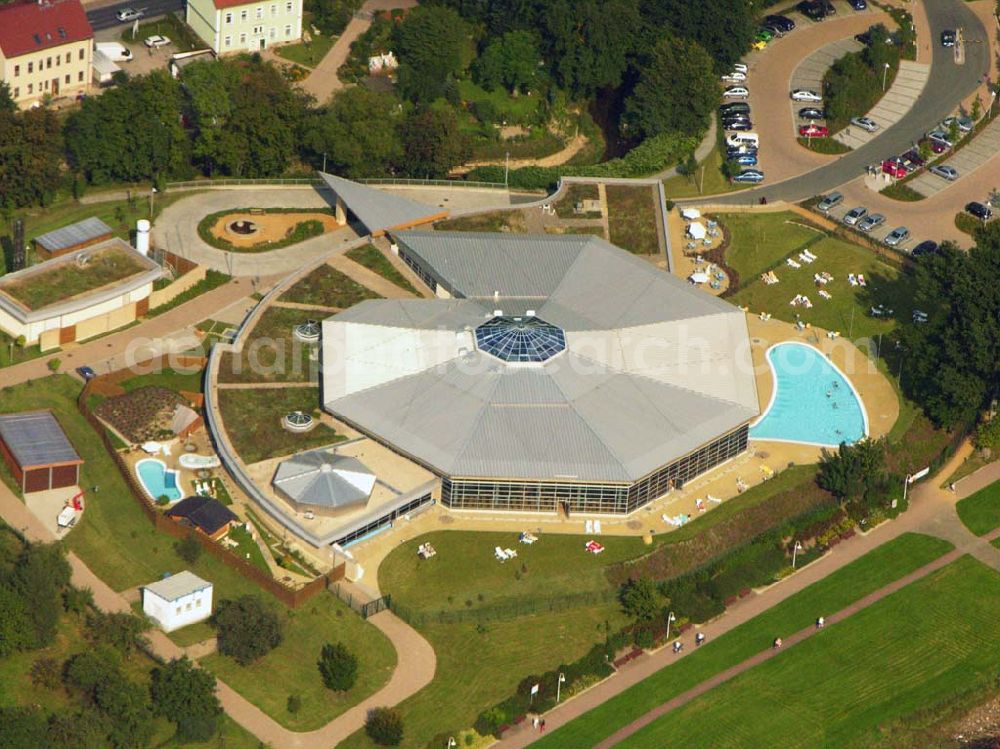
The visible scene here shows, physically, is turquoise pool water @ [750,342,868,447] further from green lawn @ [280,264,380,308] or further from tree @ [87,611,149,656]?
tree @ [87,611,149,656]

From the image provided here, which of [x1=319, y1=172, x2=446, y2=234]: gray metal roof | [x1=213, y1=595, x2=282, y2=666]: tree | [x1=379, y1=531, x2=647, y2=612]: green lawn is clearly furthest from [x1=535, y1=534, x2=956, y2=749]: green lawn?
[x1=319, y1=172, x2=446, y2=234]: gray metal roof

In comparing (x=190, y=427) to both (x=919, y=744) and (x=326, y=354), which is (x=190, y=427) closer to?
(x=326, y=354)

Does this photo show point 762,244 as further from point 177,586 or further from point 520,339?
point 177,586

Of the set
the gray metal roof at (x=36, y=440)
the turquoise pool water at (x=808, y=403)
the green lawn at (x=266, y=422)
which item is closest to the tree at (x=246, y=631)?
the green lawn at (x=266, y=422)

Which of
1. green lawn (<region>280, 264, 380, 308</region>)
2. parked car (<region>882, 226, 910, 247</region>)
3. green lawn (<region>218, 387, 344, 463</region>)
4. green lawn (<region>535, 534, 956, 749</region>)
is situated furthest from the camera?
parked car (<region>882, 226, 910, 247</region>)

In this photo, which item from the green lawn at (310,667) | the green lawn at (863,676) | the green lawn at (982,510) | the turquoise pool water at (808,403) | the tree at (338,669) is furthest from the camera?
the turquoise pool water at (808,403)

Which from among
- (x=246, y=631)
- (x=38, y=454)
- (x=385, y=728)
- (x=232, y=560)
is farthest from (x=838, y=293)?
(x=38, y=454)

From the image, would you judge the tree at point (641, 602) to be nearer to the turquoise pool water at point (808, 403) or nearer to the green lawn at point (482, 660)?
the green lawn at point (482, 660)

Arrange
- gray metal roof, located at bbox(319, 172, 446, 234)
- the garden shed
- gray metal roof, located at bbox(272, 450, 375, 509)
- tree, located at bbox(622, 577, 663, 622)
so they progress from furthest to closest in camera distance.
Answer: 1. gray metal roof, located at bbox(319, 172, 446, 234)
2. the garden shed
3. gray metal roof, located at bbox(272, 450, 375, 509)
4. tree, located at bbox(622, 577, 663, 622)
